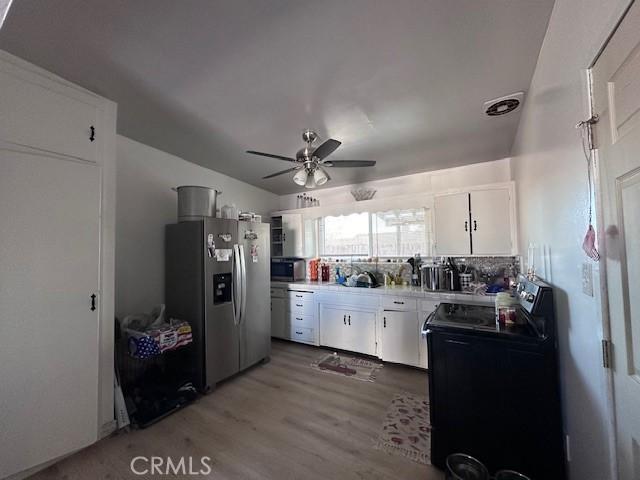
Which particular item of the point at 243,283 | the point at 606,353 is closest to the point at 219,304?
the point at 243,283

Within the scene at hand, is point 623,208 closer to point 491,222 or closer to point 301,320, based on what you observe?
point 491,222

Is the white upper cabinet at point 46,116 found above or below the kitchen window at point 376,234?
above

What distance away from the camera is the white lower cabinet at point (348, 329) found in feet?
10.5

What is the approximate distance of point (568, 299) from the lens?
4.11 feet

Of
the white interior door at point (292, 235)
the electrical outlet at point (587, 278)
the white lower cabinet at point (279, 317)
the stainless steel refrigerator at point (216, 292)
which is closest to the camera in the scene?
the electrical outlet at point (587, 278)

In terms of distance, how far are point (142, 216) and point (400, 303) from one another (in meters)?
3.11

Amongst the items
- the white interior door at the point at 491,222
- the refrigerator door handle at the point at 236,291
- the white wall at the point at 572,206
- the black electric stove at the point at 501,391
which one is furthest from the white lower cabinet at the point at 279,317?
the white wall at the point at 572,206

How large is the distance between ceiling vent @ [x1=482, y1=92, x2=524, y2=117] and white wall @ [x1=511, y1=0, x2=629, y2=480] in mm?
263

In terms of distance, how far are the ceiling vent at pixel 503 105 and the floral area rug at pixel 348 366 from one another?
2802 millimetres

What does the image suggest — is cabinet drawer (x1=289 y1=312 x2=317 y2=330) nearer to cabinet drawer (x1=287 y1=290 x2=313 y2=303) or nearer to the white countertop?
cabinet drawer (x1=287 y1=290 x2=313 y2=303)

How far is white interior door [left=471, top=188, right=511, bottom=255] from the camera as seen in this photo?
2.84 metres

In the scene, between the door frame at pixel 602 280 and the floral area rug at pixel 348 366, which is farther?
the floral area rug at pixel 348 366

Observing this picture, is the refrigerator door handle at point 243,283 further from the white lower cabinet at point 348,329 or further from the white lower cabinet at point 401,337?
the white lower cabinet at point 401,337

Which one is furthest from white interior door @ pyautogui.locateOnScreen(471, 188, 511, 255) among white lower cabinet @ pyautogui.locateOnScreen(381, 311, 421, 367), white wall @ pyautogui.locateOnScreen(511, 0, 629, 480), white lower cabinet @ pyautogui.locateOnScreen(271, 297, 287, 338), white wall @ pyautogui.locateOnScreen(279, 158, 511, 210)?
white lower cabinet @ pyautogui.locateOnScreen(271, 297, 287, 338)
